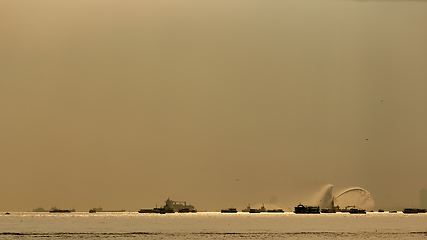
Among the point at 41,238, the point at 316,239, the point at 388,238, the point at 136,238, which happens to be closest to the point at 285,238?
the point at 316,239

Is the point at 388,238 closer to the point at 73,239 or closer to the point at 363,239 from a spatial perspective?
the point at 363,239

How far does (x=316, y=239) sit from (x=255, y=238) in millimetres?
10377

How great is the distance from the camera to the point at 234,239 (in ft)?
267

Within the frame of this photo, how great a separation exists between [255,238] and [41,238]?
Answer: 122 ft

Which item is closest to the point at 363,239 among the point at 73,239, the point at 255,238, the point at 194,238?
the point at 255,238

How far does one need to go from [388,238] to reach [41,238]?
60.4 m

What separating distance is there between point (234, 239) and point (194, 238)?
679 cm

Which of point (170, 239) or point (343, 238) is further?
point (343, 238)

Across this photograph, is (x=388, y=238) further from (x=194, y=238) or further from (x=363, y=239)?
(x=194, y=238)

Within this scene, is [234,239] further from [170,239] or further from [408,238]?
[408,238]

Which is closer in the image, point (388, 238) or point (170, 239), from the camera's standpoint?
point (170, 239)

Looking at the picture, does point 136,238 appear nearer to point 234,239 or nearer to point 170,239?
point 170,239

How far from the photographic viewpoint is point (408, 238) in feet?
275

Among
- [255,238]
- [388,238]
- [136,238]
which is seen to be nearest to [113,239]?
[136,238]
